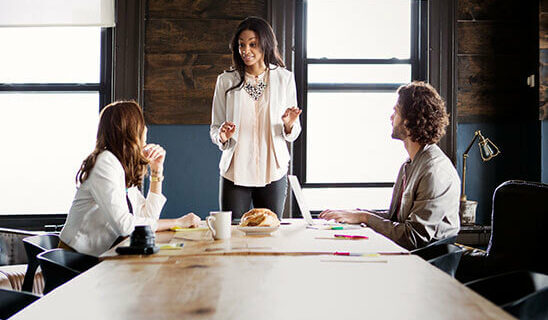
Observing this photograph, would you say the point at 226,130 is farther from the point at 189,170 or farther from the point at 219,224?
the point at 189,170

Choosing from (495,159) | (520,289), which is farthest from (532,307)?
(495,159)

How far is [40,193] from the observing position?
433cm

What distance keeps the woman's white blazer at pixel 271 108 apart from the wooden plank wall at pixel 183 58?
899 mm

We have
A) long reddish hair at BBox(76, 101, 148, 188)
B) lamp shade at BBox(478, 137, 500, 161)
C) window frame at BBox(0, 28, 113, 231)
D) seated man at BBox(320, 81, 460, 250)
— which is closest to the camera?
seated man at BBox(320, 81, 460, 250)

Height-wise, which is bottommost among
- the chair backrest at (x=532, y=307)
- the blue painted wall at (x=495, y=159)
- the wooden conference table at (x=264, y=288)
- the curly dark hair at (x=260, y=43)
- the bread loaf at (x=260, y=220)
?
the chair backrest at (x=532, y=307)

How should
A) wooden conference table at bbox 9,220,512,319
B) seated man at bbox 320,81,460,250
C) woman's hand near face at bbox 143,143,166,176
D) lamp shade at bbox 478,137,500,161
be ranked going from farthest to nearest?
lamp shade at bbox 478,137,500,161 < woman's hand near face at bbox 143,143,166,176 < seated man at bbox 320,81,460,250 < wooden conference table at bbox 9,220,512,319

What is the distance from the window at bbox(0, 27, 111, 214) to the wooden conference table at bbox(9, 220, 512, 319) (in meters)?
2.77

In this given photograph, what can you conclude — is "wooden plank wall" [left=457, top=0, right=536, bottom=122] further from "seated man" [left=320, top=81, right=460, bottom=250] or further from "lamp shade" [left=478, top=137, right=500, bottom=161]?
"seated man" [left=320, top=81, right=460, bottom=250]

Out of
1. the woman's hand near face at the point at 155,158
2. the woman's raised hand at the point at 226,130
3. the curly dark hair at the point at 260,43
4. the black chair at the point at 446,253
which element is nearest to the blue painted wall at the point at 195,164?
the curly dark hair at the point at 260,43

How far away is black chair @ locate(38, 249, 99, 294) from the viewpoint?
5.92 ft

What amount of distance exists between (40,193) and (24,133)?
47 cm

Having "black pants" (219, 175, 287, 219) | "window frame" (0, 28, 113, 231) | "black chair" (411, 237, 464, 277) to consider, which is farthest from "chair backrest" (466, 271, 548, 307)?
"window frame" (0, 28, 113, 231)

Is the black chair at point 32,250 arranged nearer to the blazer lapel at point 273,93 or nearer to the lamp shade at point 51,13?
the blazer lapel at point 273,93

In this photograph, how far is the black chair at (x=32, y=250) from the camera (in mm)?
2184
